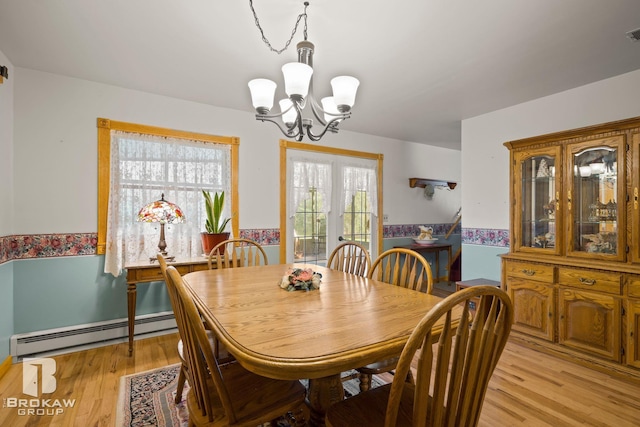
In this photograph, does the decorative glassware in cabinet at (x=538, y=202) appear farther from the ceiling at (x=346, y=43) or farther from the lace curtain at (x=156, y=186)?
the lace curtain at (x=156, y=186)

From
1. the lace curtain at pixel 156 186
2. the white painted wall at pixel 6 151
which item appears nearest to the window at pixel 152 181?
the lace curtain at pixel 156 186

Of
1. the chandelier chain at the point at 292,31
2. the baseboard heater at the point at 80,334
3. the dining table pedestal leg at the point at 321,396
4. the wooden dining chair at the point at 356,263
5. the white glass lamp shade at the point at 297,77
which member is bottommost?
the baseboard heater at the point at 80,334

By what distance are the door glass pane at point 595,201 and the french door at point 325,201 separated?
7.81 feet

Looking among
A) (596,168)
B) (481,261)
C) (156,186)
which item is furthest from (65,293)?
(596,168)

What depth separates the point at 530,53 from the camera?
7.30 feet

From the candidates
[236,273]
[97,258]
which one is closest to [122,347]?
[97,258]

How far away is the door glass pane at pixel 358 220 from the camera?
14.1 ft

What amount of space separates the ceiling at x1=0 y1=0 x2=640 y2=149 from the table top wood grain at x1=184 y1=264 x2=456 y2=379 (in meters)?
1.60

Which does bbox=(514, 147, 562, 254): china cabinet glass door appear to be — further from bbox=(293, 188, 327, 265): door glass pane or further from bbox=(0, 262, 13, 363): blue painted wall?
bbox=(0, 262, 13, 363): blue painted wall

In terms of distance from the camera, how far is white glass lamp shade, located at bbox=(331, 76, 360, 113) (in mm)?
1736

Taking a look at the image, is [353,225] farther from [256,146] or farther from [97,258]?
[97,258]

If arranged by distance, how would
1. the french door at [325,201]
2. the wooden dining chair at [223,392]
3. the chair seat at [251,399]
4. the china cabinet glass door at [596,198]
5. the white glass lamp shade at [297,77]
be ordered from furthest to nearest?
the french door at [325,201]
the china cabinet glass door at [596,198]
the white glass lamp shade at [297,77]
the chair seat at [251,399]
the wooden dining chair at [223,392]

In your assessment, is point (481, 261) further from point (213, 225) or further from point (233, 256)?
point (213, 225)

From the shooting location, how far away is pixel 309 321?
1.18m
